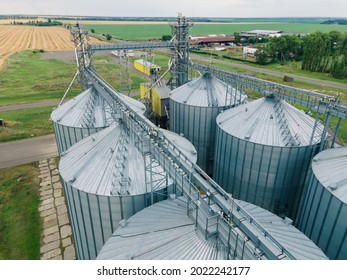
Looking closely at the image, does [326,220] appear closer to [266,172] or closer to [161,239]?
[266,172]

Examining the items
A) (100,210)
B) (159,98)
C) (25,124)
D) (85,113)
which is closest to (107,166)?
(100,210)

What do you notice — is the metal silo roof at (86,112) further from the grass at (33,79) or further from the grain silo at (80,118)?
the grass at (33,79)

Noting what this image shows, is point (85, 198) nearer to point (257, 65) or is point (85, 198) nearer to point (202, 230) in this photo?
point (202, 230)

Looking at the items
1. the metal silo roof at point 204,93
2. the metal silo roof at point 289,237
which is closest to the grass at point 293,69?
the metal silo roof at point 204,93

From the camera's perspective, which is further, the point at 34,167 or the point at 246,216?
the point at 34,167

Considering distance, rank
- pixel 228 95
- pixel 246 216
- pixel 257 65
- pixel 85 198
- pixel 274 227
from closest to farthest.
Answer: pixel 246 216, pixel 274 227, pixel 85 198, pixel 228 95, pixel 257 65

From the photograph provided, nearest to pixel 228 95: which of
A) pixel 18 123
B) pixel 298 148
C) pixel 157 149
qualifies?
pixel 298 148
